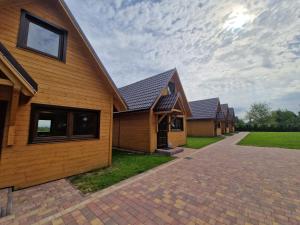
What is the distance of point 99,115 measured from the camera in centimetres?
595

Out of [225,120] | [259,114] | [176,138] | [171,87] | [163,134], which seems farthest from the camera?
[259,114]

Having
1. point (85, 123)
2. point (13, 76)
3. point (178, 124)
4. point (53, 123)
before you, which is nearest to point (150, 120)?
point (85, 123)

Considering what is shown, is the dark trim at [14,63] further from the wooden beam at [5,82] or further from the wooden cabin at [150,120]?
the wooden cabin at [150,120]

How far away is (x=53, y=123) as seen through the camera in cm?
499

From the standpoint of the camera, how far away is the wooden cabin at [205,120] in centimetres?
2059

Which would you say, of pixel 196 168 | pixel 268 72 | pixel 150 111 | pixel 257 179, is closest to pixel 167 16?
pixel 150 111

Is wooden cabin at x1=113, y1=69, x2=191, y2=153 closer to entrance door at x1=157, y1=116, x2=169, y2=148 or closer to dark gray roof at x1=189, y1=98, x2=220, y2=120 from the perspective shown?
entrance door at x1=157, y1=116, x2=169, y2=148

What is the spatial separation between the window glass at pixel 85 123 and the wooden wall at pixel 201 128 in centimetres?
1847

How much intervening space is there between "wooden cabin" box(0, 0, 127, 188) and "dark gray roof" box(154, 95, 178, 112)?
3579 mm

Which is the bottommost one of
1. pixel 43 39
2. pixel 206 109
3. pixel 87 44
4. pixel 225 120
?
pixel 225 120

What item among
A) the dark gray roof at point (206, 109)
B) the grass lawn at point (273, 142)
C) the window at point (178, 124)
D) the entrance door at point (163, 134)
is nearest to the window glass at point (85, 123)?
the entrance door at point (163, 134)

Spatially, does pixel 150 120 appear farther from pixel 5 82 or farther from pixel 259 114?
pixel 259 114

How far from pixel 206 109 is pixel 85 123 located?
20.0 metres

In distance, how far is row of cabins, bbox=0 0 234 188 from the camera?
3.69 m
